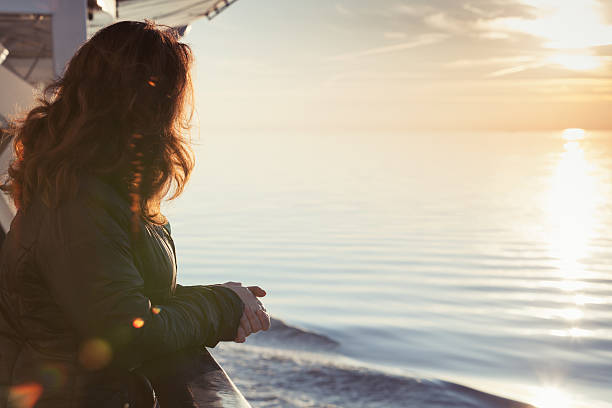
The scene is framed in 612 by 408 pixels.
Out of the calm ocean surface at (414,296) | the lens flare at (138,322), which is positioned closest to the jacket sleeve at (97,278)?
the lens flare at (138,322)

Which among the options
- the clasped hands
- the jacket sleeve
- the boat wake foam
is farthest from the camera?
the boat wake foam

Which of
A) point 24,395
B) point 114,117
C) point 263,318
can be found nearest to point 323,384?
point 263,318

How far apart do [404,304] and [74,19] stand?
20.3ft

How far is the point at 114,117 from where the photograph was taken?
1.40m

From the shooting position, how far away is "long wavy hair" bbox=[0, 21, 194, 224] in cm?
136

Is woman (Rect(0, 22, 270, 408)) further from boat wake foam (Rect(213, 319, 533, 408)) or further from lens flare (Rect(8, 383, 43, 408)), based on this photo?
boat wake foam (Rect(213, 319, 533, 408))

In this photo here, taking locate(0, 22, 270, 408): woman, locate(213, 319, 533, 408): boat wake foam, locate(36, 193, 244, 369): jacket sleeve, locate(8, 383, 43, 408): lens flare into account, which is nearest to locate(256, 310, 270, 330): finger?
locate(0, 22, 270, 408): woman

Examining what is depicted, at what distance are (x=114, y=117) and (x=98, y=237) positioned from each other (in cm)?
30

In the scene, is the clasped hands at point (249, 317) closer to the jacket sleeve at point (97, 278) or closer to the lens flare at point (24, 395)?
the jacket sleeve at point (97, 278)

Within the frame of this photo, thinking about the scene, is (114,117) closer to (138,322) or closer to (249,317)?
(138,322)

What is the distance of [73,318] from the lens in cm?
126

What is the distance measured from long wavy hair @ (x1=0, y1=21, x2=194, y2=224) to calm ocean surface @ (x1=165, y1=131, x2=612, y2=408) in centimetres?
60

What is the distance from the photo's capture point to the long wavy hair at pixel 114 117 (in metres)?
1.36

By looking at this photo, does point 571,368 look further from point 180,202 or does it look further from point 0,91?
point 180,202
